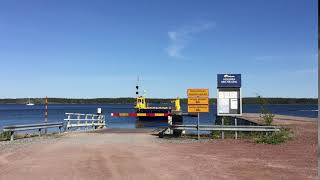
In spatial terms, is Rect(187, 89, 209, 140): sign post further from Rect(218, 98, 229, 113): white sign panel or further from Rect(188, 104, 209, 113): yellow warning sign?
Rect(218, 98, 229, 113): white sign panel

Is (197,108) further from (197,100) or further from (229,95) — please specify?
(229,95)

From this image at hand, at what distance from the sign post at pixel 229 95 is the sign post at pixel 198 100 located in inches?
24.1

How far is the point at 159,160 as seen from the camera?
1422cm

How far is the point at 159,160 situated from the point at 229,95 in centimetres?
916

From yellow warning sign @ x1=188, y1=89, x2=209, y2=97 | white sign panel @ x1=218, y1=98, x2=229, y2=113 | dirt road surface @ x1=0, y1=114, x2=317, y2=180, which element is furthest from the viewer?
white sign panel @ x1=218, y1=98, x2=229, y2=113

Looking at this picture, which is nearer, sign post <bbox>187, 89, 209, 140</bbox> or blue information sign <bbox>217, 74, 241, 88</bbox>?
sign post <bbox>187, 89, 209, 140</bbox>

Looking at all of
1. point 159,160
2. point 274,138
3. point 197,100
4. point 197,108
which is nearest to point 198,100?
point 197,100

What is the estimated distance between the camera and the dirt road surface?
11.6m

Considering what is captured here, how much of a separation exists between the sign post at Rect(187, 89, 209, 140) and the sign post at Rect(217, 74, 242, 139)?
612mm

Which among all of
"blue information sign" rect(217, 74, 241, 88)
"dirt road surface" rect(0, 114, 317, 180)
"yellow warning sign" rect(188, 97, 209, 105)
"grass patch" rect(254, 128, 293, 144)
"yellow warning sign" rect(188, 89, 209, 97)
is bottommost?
"dirt road surface" rect(0, 114, 317, 180)

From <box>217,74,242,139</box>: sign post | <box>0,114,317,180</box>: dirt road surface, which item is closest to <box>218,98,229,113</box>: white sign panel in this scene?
<box>217,74,242,139</box>: sign post

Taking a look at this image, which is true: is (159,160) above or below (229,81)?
Result: below

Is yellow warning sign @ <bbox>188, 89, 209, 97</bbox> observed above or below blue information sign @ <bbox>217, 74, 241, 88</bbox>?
below

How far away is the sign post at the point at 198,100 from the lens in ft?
73.1
